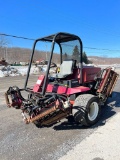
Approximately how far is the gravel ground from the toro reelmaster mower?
0.24 metres

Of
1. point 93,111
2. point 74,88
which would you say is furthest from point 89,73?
point 93,111

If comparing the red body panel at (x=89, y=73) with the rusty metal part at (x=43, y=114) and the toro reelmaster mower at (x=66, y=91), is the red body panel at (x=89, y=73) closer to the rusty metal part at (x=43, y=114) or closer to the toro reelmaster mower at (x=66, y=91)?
the toro reelmaster mower at (x=66, y=91)

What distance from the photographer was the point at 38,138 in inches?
168

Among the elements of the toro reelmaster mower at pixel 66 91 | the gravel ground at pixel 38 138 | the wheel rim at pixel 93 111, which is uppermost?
the toro reelmaster mower at pixel 66 91

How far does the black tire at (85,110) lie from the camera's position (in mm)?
4629

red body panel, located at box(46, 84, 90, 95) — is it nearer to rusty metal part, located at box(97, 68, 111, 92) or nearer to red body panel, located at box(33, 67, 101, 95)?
red body panel, located at box(33, 67, 101, 95)

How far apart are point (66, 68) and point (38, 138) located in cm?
211

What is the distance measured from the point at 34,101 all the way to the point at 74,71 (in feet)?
5.18

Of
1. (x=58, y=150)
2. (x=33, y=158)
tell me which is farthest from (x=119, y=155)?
(x=33, y=158)

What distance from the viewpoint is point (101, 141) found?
3996 mm

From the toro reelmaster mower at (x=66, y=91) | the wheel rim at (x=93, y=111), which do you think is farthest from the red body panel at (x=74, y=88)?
the wheel rim at (x=93, y=111)

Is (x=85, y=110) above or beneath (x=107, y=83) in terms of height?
beneath

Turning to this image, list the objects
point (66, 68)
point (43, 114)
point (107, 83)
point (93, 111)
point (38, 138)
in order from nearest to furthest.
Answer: point (43, 114)
point (38, 138)
point (93, 111)
point (66, 68)
point (107, 83)

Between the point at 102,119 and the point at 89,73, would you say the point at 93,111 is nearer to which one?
the point at 102,119
